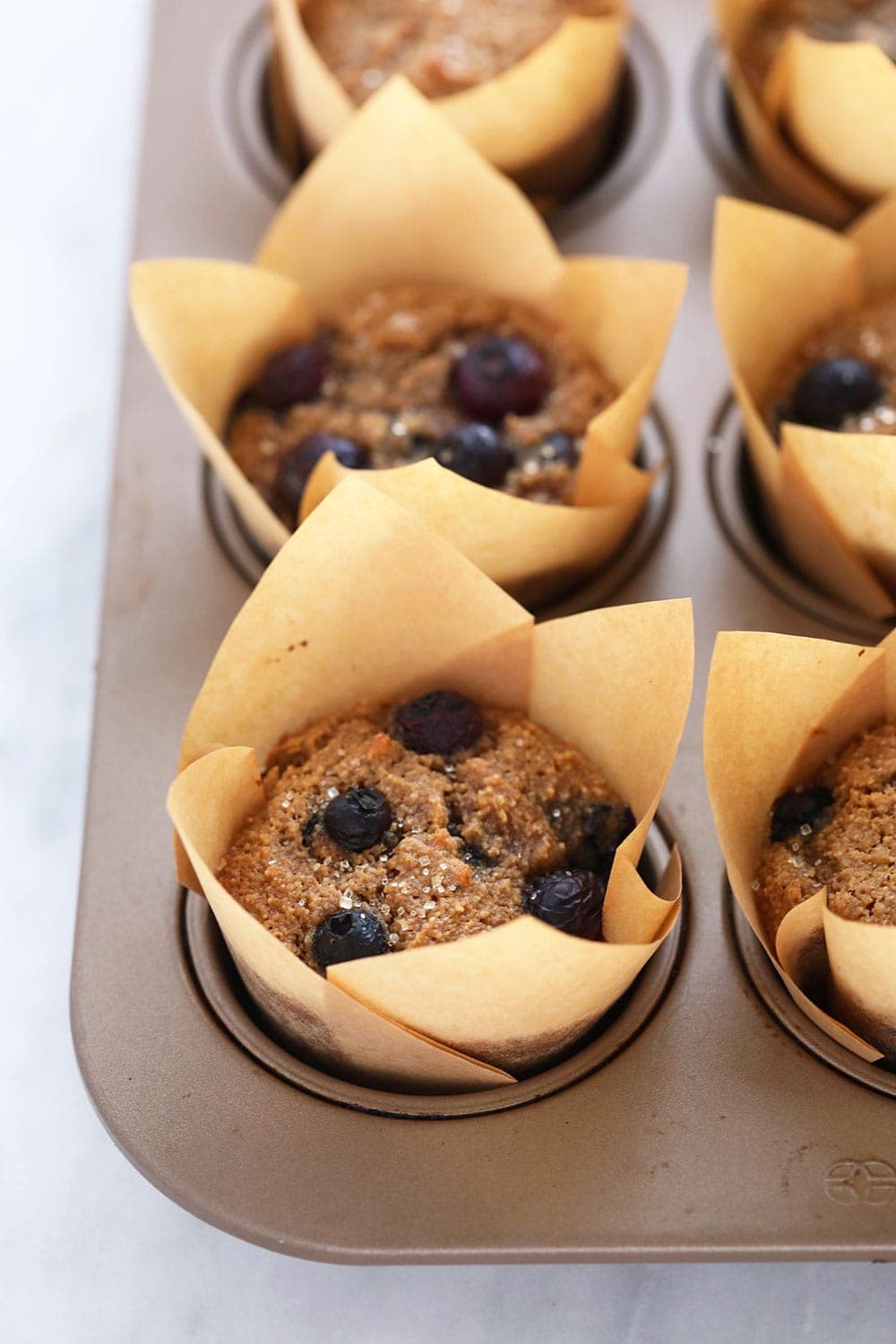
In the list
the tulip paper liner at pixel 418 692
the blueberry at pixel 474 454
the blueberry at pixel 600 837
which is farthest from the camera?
the blueberry at pixel 474 454

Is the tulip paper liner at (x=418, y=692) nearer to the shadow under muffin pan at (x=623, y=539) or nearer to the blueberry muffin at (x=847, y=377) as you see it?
the shadow under muffin pan at (x=623, y=539)

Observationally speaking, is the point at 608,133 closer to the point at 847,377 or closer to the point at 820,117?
the point at 820,117

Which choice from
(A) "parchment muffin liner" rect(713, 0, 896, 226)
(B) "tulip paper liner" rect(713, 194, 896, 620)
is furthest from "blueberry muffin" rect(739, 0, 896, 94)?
(B) "tulip paper liner" rect(713, 194, 896, 620)

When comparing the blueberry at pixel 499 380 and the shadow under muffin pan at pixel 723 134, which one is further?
the shadow under muffin pan at pixel 723 134

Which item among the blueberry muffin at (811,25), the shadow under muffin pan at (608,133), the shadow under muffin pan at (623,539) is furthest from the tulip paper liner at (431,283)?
the blueberry muffin at (811,25)

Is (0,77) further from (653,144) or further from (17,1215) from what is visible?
(17,1215)

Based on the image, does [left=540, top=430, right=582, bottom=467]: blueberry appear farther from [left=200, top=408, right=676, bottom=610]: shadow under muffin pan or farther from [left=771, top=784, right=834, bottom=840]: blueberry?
[left=771, top=784, right=834, bottom=840]: blueberry

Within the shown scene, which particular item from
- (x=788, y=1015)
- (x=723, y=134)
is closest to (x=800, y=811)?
(x=788, y=1015)
